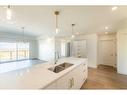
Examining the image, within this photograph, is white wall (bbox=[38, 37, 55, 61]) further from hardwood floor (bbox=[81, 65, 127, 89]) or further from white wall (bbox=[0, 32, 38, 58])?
hardwood floor (bbox=[81, 65, 127, 89])

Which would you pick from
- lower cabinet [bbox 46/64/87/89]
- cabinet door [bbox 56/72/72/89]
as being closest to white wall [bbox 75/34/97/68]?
lower cabinet [bbox 46/64/87/89]

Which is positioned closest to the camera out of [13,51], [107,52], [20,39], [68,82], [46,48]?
[68,82]

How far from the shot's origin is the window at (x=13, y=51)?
5.96 metres

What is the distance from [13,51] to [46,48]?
8.26 ft

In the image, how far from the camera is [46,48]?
8.03 meters

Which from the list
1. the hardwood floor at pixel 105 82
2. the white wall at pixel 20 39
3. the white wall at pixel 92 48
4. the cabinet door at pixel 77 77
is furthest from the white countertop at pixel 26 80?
the white wall at pixel 20 39

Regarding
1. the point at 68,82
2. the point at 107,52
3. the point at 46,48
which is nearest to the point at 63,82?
the point at 68,82

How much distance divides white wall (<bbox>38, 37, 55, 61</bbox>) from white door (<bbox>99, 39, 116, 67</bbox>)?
11.8 ft

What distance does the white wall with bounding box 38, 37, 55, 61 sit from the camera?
7.51m

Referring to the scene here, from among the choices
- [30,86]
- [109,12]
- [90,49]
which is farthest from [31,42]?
[30,86]

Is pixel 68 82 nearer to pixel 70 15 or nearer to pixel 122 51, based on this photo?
pixel 70 15
